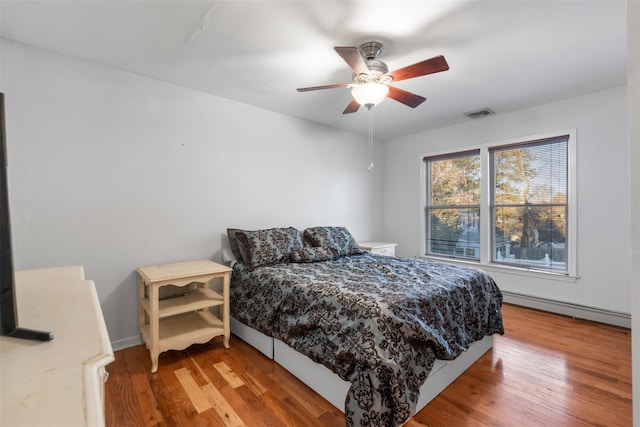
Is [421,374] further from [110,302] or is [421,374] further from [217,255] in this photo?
[110,302]

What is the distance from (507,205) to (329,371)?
3.28 meters

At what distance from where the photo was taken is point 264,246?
2863 mm

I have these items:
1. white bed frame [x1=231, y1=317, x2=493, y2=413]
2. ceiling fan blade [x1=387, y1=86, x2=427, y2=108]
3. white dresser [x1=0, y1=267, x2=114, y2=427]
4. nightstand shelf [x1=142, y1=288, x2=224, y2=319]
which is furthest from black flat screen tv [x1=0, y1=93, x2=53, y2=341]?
ceiling fan blade [x1=387, y1=86, x2=427, y2=108]

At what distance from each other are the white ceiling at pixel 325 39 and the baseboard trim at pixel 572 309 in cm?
234

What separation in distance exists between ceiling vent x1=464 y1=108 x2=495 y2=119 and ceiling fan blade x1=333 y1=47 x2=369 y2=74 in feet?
7.18

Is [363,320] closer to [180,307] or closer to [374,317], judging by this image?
[374,317]

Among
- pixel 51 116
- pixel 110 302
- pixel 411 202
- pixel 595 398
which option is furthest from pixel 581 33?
pixel 110 302

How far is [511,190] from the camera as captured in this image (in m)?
3.75

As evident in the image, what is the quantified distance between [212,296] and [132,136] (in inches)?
63.4

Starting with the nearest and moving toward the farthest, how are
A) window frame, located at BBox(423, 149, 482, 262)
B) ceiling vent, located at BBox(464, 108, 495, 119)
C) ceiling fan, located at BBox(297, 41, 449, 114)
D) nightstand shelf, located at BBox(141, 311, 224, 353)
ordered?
ceiling fan, located at BBox(297, 41, 449, 114)
nightstand shelf, located at BBox(141, 311, 224, 353)
ceiling vent, located at BBox(464, 108, 495, 119)
window frame, located at BBox(423, 149, 482, 262)

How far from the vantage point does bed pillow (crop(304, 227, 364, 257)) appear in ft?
11.0

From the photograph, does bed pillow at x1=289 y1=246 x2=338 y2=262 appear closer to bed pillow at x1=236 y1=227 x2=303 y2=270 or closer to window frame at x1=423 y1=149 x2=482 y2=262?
bed pillow at x1=236 y1=227 x2=303 y2=270

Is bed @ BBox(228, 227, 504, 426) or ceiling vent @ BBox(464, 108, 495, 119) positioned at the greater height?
ceiling vent @ BBox(464, 108, 495, 119)

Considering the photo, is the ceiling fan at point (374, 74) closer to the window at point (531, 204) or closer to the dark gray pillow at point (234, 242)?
the dark gray pillow at point (234, 242)
